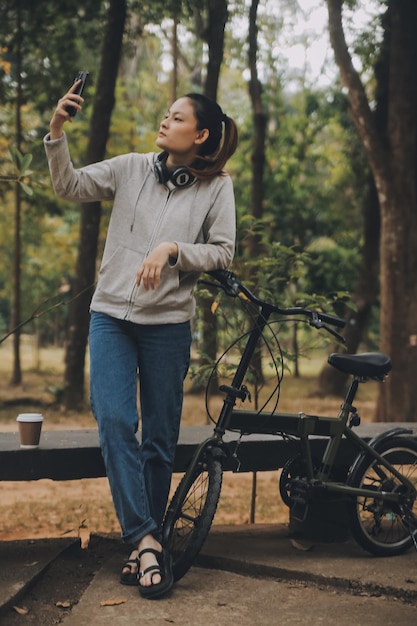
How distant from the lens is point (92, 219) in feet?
47.4

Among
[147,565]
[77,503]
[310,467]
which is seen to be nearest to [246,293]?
[310,467]

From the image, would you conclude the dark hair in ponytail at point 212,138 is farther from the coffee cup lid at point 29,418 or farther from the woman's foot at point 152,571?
the woman's foot at point 152,571

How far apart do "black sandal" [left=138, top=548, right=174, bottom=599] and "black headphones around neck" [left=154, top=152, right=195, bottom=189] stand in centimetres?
160

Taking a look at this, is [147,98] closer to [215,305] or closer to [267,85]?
[267,85]

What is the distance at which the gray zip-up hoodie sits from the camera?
12.6 ft

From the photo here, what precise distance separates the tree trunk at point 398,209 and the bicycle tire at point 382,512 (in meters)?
6.46

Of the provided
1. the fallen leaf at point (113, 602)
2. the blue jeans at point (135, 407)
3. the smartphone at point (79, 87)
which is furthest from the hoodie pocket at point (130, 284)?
the fallen leaf at point (113, 602)

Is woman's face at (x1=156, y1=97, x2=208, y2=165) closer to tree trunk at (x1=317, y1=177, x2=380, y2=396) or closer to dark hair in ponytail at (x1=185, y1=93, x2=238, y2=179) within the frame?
dark hair in ponytail at (x1=185, y1=93, x2=238, y2=179)

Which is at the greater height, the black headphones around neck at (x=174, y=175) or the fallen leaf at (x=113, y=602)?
the black headphones around neck at (x=174, y=175)

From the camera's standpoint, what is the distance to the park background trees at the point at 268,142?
1110 cm

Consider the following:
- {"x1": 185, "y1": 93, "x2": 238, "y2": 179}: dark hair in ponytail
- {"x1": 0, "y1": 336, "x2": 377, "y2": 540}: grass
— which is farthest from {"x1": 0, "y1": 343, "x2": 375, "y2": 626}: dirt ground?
{"x1": 185, "y1": 93, "x2": 238, "y2": 179}: dark hair in ponytail

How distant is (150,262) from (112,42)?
37.8 ft

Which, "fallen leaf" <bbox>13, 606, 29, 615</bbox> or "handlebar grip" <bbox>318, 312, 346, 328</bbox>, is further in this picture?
"handlebar grip" <bbox>318, 312, 346, 328</bbox>

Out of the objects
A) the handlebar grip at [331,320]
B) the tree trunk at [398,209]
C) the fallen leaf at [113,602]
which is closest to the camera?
the fallen leaf at [113,602]
